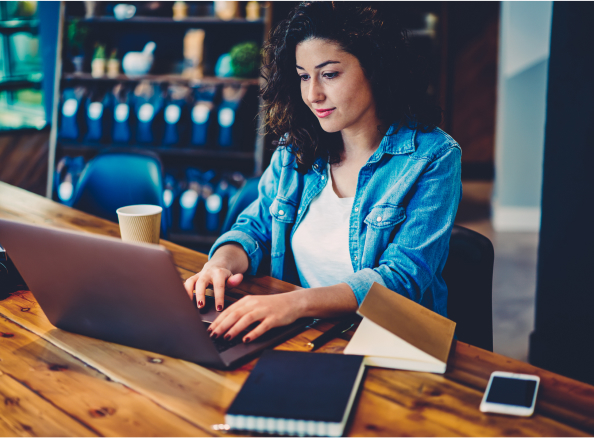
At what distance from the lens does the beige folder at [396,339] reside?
865 mm

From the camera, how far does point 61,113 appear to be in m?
3.47

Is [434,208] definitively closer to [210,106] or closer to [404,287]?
[404,287]

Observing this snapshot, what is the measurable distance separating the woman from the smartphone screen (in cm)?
33

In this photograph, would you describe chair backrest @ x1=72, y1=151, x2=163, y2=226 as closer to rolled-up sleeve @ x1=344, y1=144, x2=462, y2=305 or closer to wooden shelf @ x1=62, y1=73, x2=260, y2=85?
wooden shelf @ x1=62, y1=73, x2=260, y2=85

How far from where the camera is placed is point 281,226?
1.45 meters

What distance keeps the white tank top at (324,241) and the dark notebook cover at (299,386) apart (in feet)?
1.72

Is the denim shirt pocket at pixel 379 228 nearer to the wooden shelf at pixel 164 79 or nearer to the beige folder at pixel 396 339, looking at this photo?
the beige folder at pixel 396 339

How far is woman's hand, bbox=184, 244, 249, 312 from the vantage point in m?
1.10

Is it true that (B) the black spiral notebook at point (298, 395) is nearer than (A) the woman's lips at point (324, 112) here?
Yes

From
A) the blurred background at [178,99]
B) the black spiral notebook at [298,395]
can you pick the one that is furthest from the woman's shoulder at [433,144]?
the blurred background at [178,99]

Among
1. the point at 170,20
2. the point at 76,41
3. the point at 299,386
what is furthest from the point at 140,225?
the point at 76,41

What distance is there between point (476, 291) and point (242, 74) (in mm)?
2347

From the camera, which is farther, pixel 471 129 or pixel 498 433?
pixel 471 129

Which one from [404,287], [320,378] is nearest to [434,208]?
[404,287]
